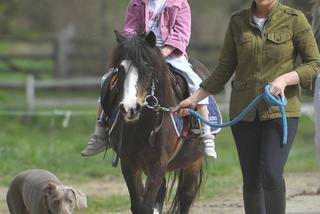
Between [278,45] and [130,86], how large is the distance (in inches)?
49.4

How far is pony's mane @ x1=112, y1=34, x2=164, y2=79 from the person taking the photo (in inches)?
264

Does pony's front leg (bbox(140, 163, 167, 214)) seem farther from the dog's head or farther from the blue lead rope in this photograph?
the blue lead rope

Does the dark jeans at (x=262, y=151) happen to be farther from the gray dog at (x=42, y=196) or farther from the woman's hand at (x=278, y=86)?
the gray dog at (x=42, y=196)

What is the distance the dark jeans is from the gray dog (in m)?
1.52

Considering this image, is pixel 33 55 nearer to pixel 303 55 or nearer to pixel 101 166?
pixel 101 166

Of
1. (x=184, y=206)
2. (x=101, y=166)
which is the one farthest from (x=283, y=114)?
(x=101, y=166)

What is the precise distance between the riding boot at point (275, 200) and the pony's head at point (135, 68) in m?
1.22

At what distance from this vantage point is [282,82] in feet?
19.1

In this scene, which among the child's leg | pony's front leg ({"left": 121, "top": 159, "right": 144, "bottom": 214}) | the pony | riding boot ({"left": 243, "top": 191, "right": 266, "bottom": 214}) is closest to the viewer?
riding boot ({"left": 243, "top": 191, "right": 266, "bottom": 214})

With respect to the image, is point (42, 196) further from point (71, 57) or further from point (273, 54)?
point (71, 57)

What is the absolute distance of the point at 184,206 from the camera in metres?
8.41

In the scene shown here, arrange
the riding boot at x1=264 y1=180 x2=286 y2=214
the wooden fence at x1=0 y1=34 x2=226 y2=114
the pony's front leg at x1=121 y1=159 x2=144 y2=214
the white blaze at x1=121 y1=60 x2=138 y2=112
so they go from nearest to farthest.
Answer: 1. the riding boot at x1=264 y1=180 x2=286 y2=214
2. the white blaze at x1=121 y1=60 x2=138 y2=112
3. the pony's front leg at x1=121 y1=159 x2=144 y2=214
4. the wooden fence at x1=0 y1=34 x2=226 y2=114

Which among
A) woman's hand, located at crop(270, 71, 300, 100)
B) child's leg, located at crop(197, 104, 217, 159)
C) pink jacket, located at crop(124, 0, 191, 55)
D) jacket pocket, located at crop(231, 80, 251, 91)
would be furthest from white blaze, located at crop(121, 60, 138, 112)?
child's leg, located at crop(197, 104, 217, 159)

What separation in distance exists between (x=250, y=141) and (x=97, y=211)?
139 inches
